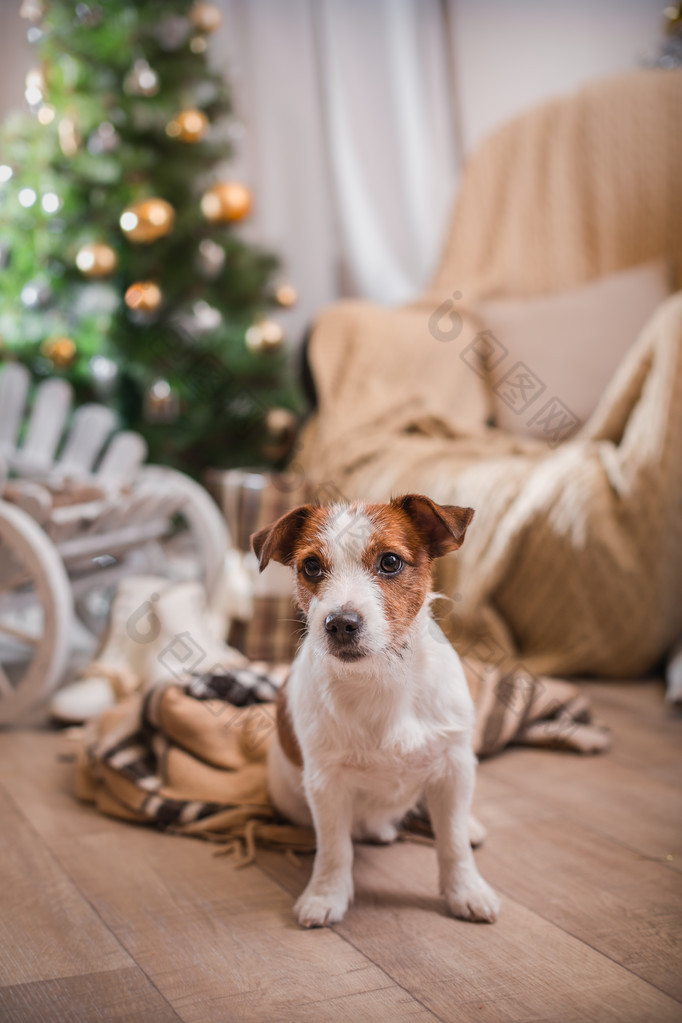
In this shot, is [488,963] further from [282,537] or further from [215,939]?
[282,537]

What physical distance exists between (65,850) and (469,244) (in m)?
2.24

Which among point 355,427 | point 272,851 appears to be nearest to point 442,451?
point 355,427

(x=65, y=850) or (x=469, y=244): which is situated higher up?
(x=469, y=244)

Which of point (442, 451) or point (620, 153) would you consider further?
point (620, 153)

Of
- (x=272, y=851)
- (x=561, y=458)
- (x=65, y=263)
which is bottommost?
(x=272, y=851)

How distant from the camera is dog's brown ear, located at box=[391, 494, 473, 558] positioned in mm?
948

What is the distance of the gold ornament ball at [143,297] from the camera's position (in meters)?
2.68

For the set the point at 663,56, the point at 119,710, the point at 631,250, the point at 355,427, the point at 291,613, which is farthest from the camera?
the point at 663,56

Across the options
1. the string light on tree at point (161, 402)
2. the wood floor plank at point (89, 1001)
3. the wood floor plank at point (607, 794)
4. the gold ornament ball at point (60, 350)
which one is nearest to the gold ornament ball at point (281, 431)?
the string light on tree at point (161, 402)

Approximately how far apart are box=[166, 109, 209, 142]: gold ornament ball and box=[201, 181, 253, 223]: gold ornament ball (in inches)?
6.4

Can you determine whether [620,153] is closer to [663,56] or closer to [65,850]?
[663,56]

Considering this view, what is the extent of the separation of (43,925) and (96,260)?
207 cm

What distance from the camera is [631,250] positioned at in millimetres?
2676

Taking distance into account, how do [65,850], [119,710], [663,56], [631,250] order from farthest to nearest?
[663,56] → [631,250] → [119,710] → [65,850]
